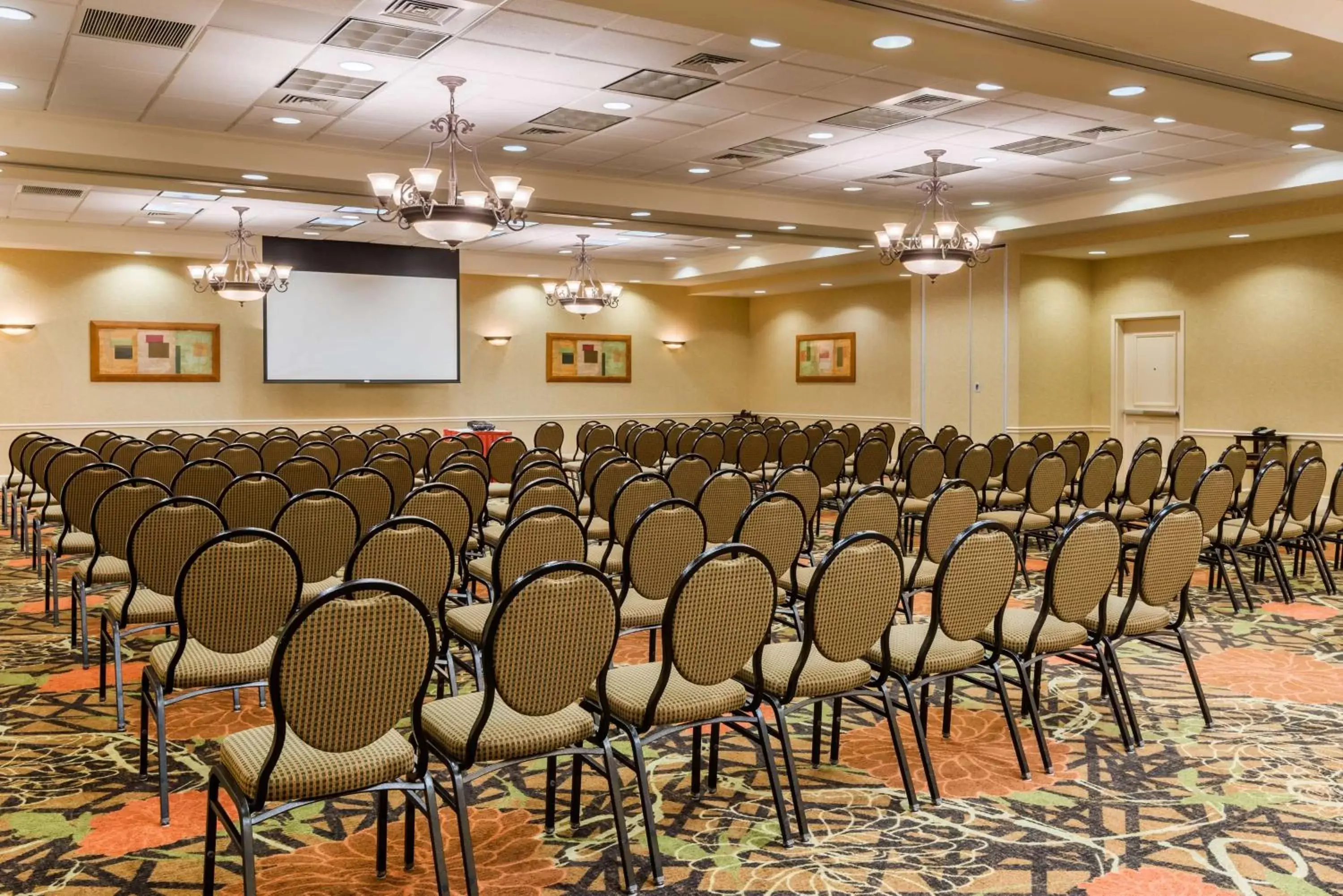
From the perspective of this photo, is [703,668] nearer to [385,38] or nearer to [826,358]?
[385,38]

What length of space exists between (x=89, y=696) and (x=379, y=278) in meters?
11.8

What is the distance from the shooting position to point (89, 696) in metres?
5.25

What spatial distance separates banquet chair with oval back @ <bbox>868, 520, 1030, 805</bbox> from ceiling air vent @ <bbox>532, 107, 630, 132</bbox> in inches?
219

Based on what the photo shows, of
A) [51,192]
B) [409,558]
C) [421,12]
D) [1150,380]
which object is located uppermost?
[51,192]

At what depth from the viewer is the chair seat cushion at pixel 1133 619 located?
4.62 meters

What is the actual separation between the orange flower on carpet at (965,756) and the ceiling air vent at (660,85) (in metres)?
4.60

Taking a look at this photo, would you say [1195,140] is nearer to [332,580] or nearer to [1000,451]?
[1000,451]

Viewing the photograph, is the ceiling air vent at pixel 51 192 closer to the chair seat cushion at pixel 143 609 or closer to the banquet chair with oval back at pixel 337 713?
the chair seat cushion at pixel 143 609

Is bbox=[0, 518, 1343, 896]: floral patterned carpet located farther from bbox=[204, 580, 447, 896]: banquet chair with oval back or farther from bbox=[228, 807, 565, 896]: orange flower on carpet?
bbox=[204, 580, 447, 896]: banquet chair with oval back

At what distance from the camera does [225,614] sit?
3.82 meters

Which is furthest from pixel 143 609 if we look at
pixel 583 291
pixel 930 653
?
pixel 583 291

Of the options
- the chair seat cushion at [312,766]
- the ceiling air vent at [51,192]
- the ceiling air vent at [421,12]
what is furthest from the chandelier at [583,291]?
the chair seat cushion at [312,766]

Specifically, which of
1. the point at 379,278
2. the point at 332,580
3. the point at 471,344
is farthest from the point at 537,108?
the point at 471,344

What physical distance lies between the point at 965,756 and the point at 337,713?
2.71 m
